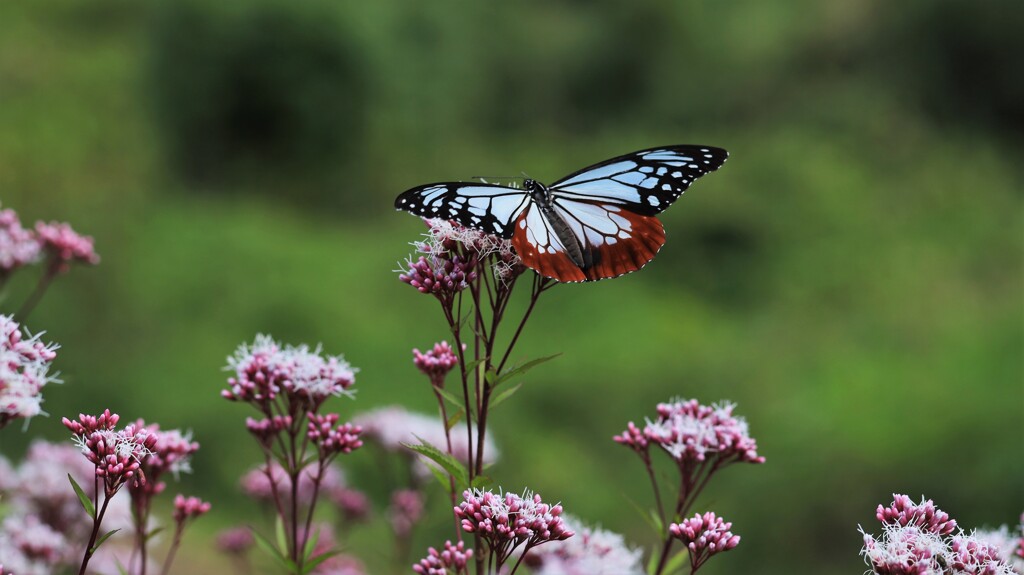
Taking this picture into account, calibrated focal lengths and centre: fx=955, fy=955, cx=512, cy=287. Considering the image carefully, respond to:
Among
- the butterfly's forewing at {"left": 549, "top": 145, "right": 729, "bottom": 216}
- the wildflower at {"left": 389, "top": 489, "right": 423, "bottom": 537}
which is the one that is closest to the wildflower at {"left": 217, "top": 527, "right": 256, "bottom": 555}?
the wildflower at {"left": 389, "top": 489, "right": 423, "bottom": 537}

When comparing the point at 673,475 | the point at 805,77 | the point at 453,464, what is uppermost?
the point at 805,77

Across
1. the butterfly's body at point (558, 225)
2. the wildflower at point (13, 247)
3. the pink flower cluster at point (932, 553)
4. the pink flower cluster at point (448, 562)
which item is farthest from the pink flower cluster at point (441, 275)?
the wildflower at point (13, 247)

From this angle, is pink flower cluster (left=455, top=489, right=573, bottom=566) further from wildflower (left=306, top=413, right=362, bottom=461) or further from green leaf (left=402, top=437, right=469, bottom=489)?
wildflower (left=306, top=413, right=362, bottom=461)

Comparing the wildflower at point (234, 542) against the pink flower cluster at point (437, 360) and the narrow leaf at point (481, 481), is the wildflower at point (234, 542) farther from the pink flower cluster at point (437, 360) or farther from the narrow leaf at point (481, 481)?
the narrow leaf at point (481, 481)

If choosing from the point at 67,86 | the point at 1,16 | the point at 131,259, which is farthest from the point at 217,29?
the point at 1,16

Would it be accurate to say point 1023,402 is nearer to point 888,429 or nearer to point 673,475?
point 888,429

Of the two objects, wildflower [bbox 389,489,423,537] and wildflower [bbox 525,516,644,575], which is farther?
wildflower [bbox 389,489,423,537]

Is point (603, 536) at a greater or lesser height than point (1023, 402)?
lesser
